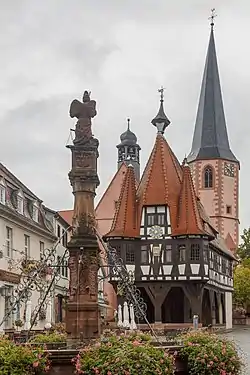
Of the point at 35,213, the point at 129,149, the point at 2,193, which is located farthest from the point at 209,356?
the point at 129,149

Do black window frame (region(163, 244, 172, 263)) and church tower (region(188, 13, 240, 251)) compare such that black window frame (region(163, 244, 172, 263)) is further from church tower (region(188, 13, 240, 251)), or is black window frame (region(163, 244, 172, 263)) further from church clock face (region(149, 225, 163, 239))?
church tower (region(188, 13, 240, 251))

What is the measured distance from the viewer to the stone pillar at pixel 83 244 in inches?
631

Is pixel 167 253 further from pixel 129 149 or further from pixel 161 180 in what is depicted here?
pixel 129 149

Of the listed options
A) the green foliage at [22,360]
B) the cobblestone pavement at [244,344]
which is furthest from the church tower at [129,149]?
the green foliage at [22,360]

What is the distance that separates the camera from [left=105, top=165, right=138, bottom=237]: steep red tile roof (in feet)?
158

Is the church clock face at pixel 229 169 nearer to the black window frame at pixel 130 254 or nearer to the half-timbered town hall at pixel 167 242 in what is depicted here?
the half-timbered town hall at pixel 167 242

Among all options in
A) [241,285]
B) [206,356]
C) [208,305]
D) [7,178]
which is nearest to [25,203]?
[7,178]

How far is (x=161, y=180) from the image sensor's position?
49.5 metres

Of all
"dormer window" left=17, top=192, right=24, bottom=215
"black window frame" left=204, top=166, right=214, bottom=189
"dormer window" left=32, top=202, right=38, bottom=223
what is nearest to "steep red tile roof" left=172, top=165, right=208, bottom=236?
"dormer window" left=32, top=202, right=38, bottom=223

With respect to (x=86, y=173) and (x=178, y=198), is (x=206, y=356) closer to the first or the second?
(x=86, y=173)

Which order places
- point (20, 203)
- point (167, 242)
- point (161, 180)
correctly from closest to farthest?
point (20, 203) → point (167, 242) → point (161, 180)

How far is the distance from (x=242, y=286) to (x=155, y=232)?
98.5ft

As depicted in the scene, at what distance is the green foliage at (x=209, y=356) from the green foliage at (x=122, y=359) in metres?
0.76

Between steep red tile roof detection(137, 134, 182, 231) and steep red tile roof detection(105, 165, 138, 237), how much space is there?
1.75ft
